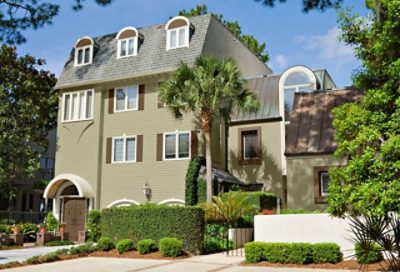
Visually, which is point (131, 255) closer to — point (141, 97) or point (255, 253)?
point (255, 253)

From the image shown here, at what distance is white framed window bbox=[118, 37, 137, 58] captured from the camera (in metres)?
27.9

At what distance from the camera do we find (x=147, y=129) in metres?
26.0

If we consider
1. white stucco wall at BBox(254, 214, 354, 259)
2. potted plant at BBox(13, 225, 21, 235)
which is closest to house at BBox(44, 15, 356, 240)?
potted plant at BBox(13, 225, 21, 235)

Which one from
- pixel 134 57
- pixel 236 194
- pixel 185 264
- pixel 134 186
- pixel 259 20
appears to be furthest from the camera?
pixel 134 57

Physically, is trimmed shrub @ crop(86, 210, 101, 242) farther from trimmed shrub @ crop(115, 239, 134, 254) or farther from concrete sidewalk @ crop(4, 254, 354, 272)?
concrete sidewalk @ crop(4, 254, 354, 272)

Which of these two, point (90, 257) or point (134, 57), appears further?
point (134, 57)

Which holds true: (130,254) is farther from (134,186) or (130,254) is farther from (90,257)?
(134,186)

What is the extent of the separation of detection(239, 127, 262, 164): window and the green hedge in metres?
8.34

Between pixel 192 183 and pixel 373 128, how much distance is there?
13225mm

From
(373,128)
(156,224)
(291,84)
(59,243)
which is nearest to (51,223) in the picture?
(59,243)

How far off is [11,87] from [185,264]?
2158 cm

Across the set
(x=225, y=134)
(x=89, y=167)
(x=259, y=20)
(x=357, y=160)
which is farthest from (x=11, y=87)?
(x=357, y=160)

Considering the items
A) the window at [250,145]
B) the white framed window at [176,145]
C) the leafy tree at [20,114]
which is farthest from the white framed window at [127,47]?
Result: the window at [250,145]

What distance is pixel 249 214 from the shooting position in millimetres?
20328
